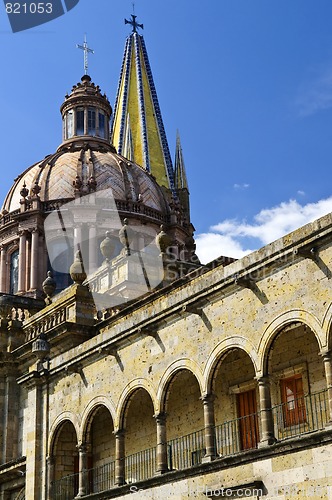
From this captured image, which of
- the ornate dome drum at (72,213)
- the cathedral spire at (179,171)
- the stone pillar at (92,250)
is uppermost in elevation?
the cathedral spire at (179,171)

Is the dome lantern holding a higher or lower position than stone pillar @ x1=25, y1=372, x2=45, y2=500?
higher

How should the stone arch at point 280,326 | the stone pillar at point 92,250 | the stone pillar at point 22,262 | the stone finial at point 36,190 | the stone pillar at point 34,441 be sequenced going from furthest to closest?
the stone finial at point 36,190, the stone pillar at point 22,262, the stone pillar at point 92,250, the stone pillar at point 34,441, the stone arch at point 280,326

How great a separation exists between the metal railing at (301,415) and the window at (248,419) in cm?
64

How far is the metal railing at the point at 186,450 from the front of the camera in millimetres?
22109

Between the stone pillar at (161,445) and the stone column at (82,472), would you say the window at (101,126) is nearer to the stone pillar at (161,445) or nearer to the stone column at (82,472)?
the stone column at (82,472)

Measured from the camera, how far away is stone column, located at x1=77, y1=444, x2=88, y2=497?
80.0ft

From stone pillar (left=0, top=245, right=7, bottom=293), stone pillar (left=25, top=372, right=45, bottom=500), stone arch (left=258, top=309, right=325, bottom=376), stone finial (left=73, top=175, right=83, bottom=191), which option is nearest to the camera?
stone arch (left=258, top=309, right=325, bottom=376)

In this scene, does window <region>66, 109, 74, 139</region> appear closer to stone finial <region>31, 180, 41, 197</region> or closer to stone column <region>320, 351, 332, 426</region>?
stone finial <region>31, 180, 41, 197</region>

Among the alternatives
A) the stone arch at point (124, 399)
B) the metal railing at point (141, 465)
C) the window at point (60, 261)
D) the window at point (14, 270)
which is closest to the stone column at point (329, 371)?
the stone arch at point (124, 399)

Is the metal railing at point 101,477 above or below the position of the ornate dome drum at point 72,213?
below

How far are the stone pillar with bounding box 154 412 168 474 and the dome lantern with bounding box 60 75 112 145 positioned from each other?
3000 centimetres

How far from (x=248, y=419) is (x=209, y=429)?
1393 mm

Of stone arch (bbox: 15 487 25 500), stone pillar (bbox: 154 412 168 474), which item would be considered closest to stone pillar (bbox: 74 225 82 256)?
stone arch (bbox: 15 487 25 500)

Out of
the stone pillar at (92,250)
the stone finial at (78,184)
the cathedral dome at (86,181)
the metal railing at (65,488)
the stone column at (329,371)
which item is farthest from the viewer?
the cathedral dome at (86,181)
